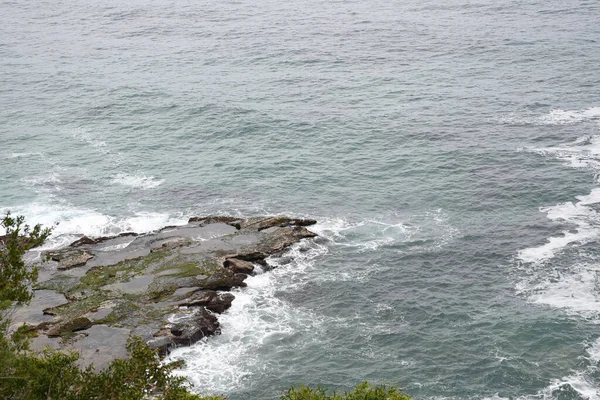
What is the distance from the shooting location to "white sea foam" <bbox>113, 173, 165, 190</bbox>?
97906 millimetres

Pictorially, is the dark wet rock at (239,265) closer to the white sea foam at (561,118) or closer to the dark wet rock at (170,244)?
A: the dark wet rock at (170,244)

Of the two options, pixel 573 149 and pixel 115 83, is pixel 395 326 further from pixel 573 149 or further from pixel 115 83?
pixel 115 83

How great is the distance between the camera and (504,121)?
111 meters

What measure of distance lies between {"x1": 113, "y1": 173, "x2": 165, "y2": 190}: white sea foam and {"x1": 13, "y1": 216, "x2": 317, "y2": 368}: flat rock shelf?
14.7m

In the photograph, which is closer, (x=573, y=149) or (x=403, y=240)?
(x=403, y=240)

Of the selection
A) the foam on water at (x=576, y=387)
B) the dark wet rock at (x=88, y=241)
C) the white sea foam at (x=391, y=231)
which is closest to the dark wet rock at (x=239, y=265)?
the white sea foam at (x=391, y=231)

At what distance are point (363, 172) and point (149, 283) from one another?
122 ft

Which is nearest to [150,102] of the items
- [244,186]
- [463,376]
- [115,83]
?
[115,83]

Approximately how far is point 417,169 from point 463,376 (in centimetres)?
4301

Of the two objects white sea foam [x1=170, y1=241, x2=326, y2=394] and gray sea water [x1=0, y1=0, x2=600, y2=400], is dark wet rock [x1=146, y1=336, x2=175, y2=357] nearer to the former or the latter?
white sea foam [x1=170, y1=241, x2=326, y2=394]

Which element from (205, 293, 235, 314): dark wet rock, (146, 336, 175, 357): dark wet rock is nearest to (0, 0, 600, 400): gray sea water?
(205, 293, 235, 314): dark wet rock

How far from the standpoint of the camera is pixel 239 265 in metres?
75.4

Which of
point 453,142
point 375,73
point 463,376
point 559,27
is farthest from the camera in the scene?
point 559,27

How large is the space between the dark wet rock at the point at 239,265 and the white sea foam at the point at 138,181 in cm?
2599
